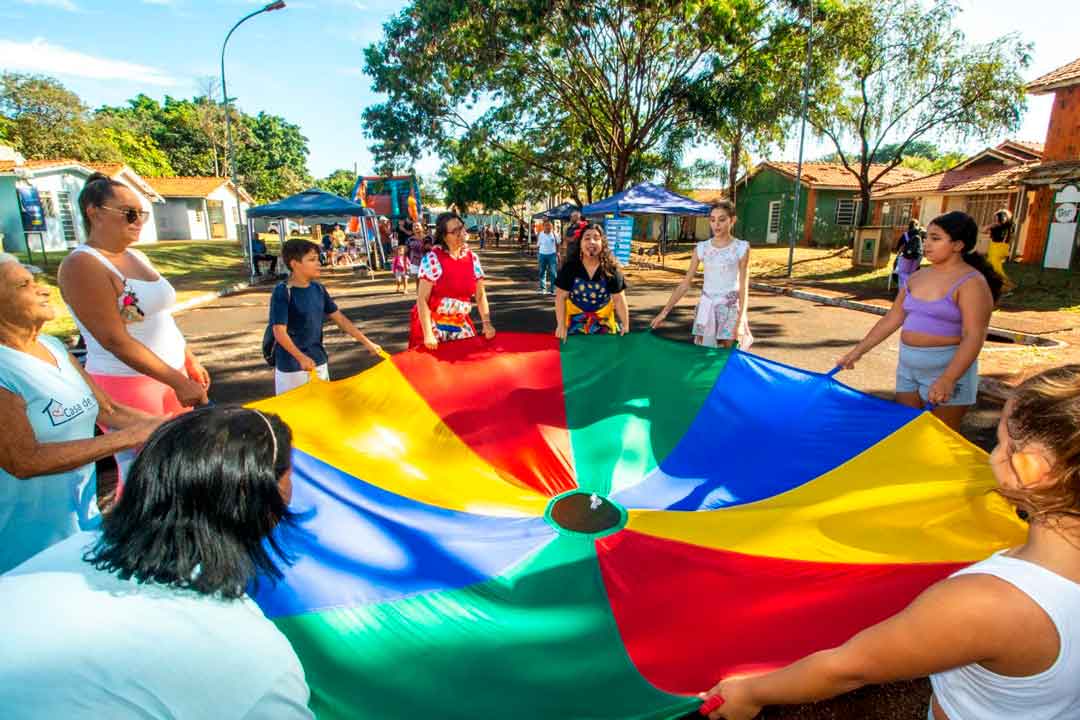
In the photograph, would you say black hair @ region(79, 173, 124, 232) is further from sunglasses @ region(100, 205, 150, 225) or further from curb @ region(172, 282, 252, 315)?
curb @ region(172, 282, 252, 315)

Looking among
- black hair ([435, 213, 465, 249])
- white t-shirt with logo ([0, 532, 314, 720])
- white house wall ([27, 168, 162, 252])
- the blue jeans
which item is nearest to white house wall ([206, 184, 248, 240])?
white house wall ([27, 168, 162, 252])

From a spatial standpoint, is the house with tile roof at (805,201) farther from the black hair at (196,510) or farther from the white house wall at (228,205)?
the white house wall at (228,205)

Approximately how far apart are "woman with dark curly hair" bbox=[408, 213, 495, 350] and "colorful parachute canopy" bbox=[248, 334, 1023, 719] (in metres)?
0.62

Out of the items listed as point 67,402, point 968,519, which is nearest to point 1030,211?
point 968,519

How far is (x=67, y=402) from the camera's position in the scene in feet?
6.79

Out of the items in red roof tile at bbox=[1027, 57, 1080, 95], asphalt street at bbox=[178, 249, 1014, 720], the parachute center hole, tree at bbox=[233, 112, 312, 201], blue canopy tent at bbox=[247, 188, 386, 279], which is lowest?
asphalt street at bbox=[178, 249, 1014, 720]

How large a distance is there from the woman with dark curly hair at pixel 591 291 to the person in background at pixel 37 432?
3.28 m

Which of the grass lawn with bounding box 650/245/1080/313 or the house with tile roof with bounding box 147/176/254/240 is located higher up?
the house with tile roof with bounding box 147/176/254/240

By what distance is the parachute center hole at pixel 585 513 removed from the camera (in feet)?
9.93

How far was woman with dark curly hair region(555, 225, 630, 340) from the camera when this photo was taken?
15.7 feet

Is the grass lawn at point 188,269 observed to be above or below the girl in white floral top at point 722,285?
below

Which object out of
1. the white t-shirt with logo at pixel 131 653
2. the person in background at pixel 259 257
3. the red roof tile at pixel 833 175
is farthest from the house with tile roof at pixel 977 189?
the white t-shirt with logo at pixel 131 653

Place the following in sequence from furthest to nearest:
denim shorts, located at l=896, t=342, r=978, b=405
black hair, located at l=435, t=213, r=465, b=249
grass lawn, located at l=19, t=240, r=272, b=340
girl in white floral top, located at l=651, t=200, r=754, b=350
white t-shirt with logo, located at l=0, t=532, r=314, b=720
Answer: grass lawn, located at l=19, t=240, r=272, b=340 < girl in white floral top, located at l=651, t=200, r=754, b=350 < black hair, located at l=435, t=213, r=465, b=249 < denim shorts, located at l=896, t=342, r=978, b=405 < white t-shirt with logo, located at l=0, t=532, r=314, b=720

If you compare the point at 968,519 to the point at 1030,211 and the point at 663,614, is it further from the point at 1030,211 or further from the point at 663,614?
the point at 1030,211
